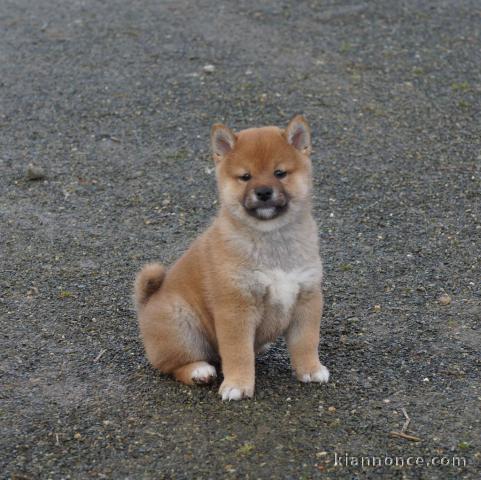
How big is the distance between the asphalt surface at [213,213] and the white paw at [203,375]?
0.08 meters

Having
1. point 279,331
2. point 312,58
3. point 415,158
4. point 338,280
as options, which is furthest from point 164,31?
point 279,331

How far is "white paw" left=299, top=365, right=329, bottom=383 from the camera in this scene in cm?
627

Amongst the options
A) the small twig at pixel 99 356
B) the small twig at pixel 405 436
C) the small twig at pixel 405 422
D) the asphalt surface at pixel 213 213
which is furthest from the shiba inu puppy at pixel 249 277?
the small twig at pixel 405 436

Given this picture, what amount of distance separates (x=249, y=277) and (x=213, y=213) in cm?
327

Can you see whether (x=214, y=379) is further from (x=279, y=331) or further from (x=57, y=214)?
(x=57, y=214)

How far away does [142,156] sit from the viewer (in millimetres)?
10375

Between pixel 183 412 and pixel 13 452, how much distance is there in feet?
3.38

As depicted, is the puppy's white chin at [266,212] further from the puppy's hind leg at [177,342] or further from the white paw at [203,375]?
the white paw at [203,375]

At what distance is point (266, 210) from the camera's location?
596cm

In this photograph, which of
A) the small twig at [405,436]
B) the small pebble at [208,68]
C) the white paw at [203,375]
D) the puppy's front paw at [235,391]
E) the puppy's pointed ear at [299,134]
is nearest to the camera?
the small twig at [405,436]

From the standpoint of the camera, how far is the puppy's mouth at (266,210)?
593 centimetres

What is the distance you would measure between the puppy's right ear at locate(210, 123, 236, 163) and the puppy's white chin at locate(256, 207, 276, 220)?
1.57 feet

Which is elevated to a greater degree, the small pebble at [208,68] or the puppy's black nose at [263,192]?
the puppy's black nose at [263,192]

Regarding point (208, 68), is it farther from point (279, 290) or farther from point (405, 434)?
point (405, 434)
